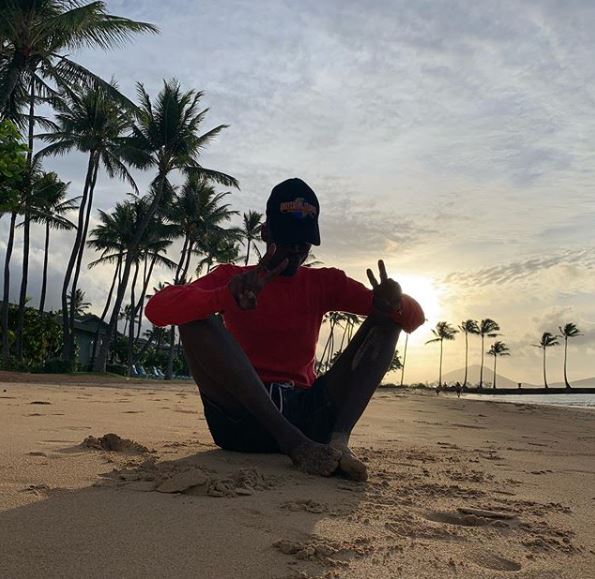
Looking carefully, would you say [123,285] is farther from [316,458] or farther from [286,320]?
[316,458]

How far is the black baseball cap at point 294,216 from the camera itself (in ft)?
7.48

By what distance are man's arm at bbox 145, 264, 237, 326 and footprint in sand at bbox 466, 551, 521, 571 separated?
1063 millimetres

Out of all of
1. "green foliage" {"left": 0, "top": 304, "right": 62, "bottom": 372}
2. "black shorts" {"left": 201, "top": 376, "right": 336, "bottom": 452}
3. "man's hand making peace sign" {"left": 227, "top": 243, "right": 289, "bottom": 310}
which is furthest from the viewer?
"green foliage" {"left": 0, "top": 304, "right": 62, "bottom": 372}

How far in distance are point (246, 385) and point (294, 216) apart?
28.3 inches

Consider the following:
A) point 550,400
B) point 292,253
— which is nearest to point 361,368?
Result: point 292,253

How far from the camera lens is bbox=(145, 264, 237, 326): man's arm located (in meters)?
1.93

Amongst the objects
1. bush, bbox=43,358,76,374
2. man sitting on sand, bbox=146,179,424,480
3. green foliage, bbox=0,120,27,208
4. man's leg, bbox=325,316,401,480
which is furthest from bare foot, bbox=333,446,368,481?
bush, bbox=43,358,76,374

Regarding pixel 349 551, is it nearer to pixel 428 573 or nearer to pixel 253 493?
pixel 428 573

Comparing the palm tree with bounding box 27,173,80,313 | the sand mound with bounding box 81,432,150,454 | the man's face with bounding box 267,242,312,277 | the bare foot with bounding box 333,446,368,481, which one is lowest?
the sand mound with bounding box 81,432,150,454

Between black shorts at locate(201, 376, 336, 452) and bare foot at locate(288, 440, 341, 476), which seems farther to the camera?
black shorts at locate(201, 376, 336, 452)

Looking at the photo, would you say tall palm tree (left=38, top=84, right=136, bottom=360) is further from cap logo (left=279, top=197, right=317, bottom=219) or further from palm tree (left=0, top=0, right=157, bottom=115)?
cap logo (left=279, top=197, right=317, bottom=219)

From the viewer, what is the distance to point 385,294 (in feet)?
7.07

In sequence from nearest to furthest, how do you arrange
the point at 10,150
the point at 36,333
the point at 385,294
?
the point at 385,294 < the point at 10,150 < the point at 36,333

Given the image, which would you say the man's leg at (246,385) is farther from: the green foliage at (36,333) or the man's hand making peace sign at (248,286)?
the green foliage at (36,333)
